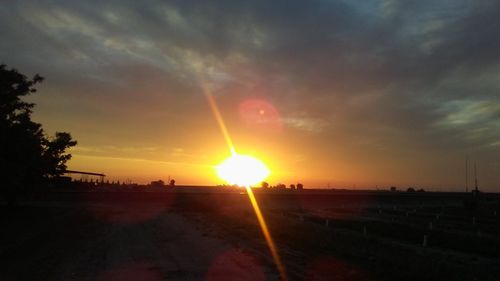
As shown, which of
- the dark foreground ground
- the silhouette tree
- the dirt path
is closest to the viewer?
the dirt path

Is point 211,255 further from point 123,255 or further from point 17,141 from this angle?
point 17,141

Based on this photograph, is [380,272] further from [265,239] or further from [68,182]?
[68,182]

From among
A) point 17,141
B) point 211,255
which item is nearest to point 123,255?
point 211,255

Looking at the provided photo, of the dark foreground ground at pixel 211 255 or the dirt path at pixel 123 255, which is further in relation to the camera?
the dark foreground ground at pixel 211 255

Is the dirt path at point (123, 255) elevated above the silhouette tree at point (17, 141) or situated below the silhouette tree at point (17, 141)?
below

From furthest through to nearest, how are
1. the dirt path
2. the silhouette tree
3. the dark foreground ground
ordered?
the silhouette tree, the dark foreground ground, the dirt path

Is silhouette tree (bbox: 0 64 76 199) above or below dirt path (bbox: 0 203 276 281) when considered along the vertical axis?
above

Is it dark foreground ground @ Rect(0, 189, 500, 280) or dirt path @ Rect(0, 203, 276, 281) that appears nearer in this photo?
dirt path @ Rect(0, 203, 276, 281)

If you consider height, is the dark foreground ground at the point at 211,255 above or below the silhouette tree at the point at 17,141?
below

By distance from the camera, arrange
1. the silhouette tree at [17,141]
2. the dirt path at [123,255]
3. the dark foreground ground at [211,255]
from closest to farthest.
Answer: the dirt path at [123,255]
the dark foreground ground at [211,255]
the silhouette tree at [17,141]

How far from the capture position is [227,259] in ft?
65.2

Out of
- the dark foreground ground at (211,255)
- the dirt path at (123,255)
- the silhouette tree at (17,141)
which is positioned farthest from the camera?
the silhouette tree at (17,141)

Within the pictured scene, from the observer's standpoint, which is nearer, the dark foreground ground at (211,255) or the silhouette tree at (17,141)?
the dark foreground ground at (211,255)

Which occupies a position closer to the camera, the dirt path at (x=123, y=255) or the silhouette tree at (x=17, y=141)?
the dirt path at (x=123, y=255)
